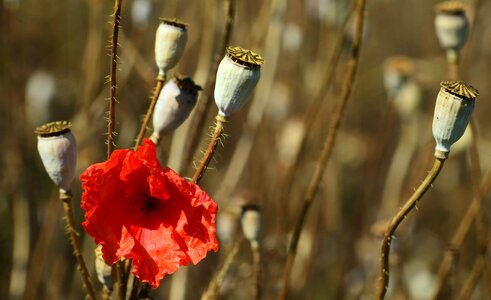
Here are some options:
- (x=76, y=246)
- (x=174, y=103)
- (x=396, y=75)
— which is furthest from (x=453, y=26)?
(x=76, y=246)

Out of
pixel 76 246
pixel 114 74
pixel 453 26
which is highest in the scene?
pixel 453 26

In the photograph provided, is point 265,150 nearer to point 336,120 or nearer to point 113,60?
point 336,120

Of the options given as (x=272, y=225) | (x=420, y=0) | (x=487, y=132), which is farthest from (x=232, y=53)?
(x=420, y=0)

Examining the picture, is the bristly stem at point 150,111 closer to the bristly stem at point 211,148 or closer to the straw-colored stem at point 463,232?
the bristly stem at point 211,148

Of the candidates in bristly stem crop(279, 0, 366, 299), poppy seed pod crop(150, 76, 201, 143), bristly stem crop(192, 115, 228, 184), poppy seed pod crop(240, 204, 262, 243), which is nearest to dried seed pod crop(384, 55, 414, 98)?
bristly stem crop(279, 0, 366, 299)

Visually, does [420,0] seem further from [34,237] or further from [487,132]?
[34,237]

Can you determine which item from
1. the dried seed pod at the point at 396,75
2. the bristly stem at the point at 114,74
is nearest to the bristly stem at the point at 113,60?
the bristly stem at the point at 114,74

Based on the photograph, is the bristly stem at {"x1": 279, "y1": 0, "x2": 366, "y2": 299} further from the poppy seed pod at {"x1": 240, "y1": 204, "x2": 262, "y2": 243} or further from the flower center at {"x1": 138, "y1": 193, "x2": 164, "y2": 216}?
the flower center at {"x1": 138, "y1": 193, "x2": 164, "y2": 216}
